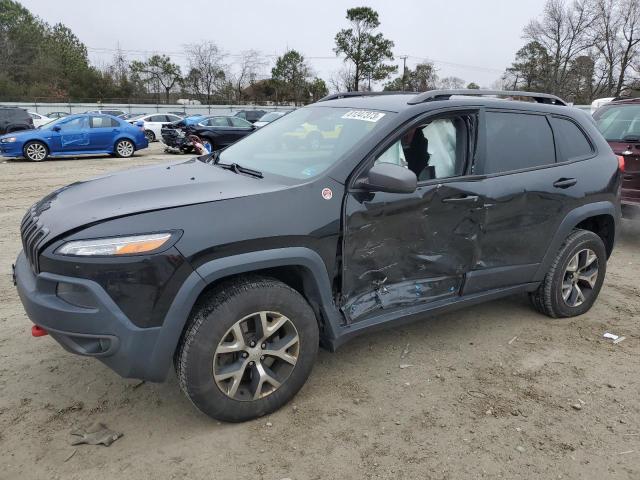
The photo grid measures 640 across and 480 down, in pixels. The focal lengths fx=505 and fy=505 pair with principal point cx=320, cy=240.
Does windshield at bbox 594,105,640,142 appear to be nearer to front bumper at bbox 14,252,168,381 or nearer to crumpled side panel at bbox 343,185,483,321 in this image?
crumpled side panel at bbox 343,185,483,321

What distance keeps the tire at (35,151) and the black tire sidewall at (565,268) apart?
15.8 metres

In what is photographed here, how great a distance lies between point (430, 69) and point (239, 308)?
71.6 metres

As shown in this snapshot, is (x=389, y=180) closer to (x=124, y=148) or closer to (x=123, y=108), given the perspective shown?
(x=124, y=148)

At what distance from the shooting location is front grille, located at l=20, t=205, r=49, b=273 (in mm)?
2514

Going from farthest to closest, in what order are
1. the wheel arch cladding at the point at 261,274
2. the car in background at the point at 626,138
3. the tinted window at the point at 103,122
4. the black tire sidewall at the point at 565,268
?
the tinted window at the point at 103,122, the car in background at the point at 626,138, the black tire sidewall at the point at 565,268, the wheel arch cladding at the point at 261,274

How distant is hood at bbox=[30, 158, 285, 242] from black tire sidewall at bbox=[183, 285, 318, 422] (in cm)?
56

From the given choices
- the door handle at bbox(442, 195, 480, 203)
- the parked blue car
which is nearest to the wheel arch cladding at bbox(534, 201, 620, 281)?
the door handle at bbox(442, 195, 480, 203)

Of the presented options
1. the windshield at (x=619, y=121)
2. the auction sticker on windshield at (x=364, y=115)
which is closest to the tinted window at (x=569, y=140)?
the auction sticker on windshield at (x=364, y=115)

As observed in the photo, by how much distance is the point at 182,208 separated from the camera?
2.51 metres

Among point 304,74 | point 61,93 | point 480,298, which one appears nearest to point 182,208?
point 480,298

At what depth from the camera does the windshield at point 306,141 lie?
3100mm

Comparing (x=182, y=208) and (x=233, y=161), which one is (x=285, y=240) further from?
(x=233, y=161)

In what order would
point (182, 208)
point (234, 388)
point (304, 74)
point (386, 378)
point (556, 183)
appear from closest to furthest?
1. point (182, 208)
2. point (234, 388)
3. point (386, 378)
4. point (556, 183)
5. point (304, 74)

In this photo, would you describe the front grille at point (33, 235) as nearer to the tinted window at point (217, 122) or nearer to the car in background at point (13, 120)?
the tinted window at point (217, 122)
